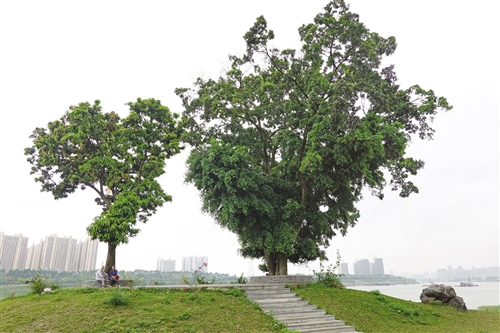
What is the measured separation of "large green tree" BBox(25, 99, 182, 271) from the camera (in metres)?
14.4

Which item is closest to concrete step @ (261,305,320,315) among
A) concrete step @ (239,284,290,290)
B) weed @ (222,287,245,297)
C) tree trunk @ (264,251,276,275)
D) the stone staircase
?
the stone staircase

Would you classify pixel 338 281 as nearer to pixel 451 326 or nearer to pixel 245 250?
pixel 451 326

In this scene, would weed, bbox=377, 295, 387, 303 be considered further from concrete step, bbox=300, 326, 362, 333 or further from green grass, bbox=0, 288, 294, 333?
green grass, bbox=0, 288, 294, 333

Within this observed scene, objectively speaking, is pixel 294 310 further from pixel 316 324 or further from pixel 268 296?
pixel 268 296

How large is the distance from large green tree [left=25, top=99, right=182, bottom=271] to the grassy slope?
4.98 m

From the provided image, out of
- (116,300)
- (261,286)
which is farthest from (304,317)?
(116,300)

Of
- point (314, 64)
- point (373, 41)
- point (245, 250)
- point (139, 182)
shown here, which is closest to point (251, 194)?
point (245, 250)

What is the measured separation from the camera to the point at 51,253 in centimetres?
2834

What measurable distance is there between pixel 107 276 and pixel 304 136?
36.8 ft

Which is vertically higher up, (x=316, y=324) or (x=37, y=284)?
(x=37, y=284)

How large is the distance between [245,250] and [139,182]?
7.17 metres

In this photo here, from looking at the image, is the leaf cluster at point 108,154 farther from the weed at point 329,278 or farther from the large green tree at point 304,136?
the weed at point 329,278

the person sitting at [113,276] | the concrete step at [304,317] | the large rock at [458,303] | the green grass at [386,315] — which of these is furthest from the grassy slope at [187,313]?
the person sitting at [113,276]

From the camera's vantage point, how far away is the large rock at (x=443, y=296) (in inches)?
552
